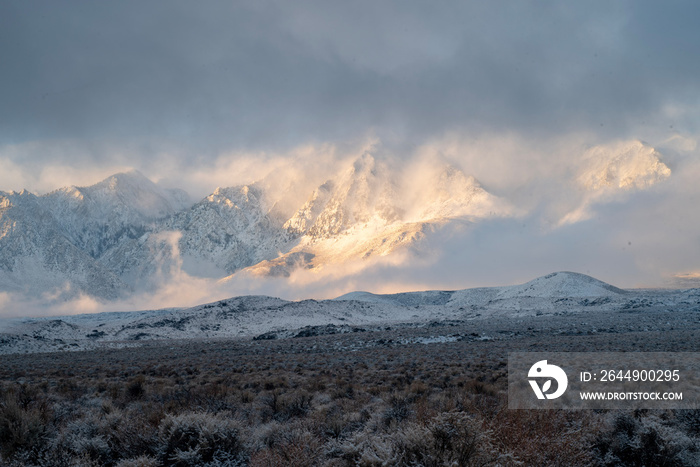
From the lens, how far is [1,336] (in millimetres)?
44406

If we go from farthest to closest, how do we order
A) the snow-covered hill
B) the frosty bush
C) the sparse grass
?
the snow-covered hill, the frosty bush, the sparse grass

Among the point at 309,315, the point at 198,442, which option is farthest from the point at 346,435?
the point at 309,315

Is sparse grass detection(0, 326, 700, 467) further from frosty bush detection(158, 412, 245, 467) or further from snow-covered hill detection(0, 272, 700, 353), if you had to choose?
snow-covered hill detection(0, 272, 700, 353)

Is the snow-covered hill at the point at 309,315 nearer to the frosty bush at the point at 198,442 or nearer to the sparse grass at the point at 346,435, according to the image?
the sparse grass at the point at 346,435

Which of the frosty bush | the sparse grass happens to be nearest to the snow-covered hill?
the sparse grass

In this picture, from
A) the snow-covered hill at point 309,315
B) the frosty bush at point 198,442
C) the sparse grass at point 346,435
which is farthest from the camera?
the snow-covered hill at point 309,315

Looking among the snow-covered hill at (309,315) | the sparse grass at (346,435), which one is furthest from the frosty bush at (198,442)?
the snow-covered hill at (309,315)

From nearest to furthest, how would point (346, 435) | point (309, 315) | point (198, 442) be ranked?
point (198, 442) < point (346, 435) < point (309, 315)

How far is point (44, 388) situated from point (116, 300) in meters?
174

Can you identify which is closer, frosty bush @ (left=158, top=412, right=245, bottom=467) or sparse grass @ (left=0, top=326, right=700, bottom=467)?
sparse grass @ (left=0, top=326, right=700, bottom=467)

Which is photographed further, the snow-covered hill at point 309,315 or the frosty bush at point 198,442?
the snow-covered hill at point 309,315

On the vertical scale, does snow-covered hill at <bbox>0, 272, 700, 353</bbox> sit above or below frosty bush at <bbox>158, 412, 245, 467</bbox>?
below

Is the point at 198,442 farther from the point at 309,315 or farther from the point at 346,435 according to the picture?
the point at 309,315

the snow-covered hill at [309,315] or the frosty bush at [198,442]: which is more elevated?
the frosty bush at [198,442]
